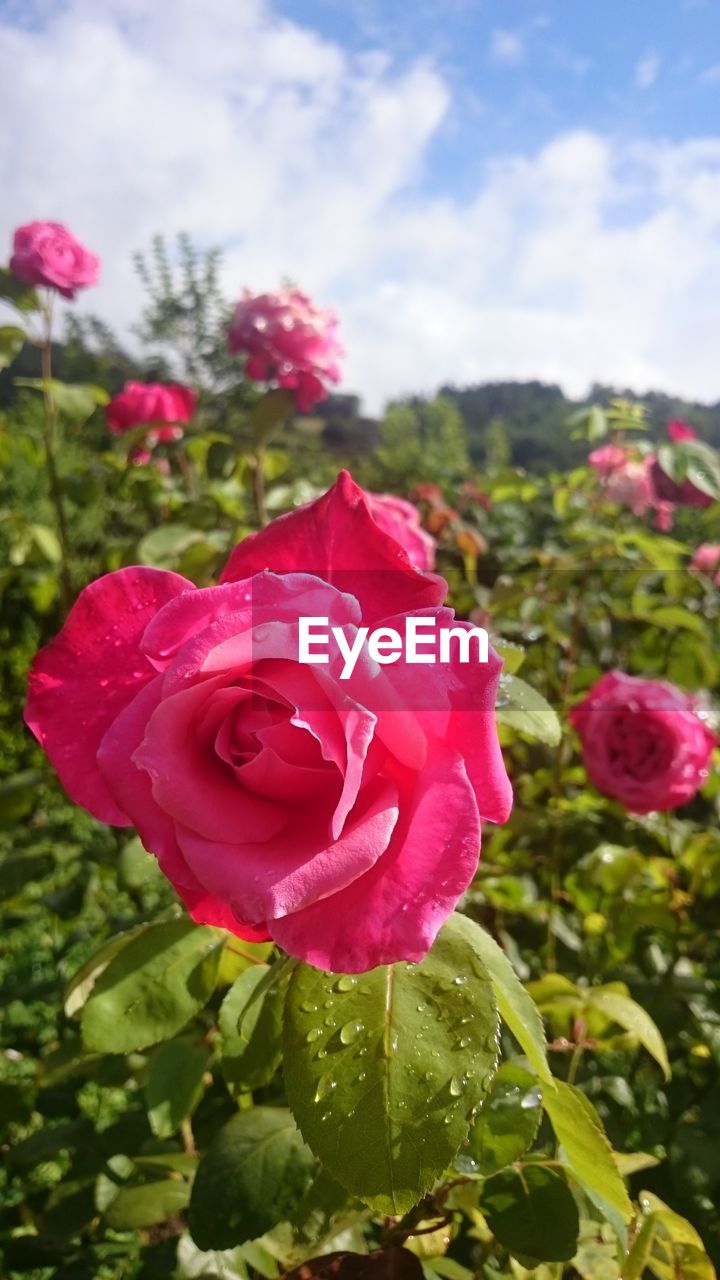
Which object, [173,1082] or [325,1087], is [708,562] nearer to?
[173,1082]

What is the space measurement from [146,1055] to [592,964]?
0.69 metres

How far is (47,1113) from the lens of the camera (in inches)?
50.3

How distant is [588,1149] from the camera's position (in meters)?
0.61

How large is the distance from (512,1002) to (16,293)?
1.68 meters

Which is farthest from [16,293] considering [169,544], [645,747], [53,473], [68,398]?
[645,747]

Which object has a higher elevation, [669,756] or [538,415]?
[538,415]

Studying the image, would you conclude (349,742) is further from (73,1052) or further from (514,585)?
(514,585)

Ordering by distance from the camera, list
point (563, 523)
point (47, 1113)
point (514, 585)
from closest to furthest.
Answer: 1. point (47, 1113)
2. point (514, 585)
3. point (563, 523)

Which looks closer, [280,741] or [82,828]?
[280,741]

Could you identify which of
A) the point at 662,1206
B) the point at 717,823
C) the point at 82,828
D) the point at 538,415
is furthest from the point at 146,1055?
the point at 538,415

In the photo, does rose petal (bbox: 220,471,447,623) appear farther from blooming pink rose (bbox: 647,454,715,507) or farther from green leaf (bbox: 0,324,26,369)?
blooming pink rose (bbox: 647,454,715,507)

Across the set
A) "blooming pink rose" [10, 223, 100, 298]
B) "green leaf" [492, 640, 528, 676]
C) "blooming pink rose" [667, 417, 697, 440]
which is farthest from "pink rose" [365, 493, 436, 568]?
"blooming pink rose" [667, 417, 697, 440]

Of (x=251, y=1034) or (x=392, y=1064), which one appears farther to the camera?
(x=251, y=1034)

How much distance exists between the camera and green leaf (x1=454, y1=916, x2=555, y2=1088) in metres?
0.54
